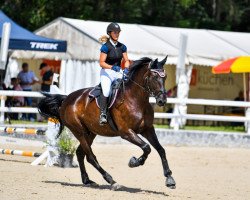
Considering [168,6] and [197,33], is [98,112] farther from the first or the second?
[168,6]

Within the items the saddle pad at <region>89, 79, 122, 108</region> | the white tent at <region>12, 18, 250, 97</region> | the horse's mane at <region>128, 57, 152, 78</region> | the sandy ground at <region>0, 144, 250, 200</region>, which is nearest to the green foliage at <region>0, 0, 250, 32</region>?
the white tent at <region>12, 18, 250, 97</region>

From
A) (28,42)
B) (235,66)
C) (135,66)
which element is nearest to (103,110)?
(135,66)

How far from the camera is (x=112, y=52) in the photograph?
40.4ft

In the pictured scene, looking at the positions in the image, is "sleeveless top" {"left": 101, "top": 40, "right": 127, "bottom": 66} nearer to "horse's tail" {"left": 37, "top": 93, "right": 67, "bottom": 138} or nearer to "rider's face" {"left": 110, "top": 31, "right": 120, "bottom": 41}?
"rider's face" {"left": 110, "top": 31, "right": 120, "bottom": 41}

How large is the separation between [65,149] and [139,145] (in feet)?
12.1

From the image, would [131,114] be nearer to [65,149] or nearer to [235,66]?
[65,149]

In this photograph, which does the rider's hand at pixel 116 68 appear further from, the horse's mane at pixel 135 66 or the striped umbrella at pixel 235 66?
the striped umbrella at pixel 235 66

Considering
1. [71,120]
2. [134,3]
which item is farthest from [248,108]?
[134,3]

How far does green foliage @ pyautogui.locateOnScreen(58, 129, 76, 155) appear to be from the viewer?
49.4ft

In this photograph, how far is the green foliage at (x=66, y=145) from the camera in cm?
1505

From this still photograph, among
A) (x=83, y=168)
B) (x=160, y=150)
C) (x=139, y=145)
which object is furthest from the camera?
(x=83, y=168)

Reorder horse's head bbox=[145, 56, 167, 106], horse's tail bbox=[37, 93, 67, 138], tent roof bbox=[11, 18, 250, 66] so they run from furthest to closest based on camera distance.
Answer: tent roof bbox=[11, 18, 250, 66] < horse's tail bbox=[37, 93, 67, 138] < horse's head bbox=[145, 56, 167, 106]

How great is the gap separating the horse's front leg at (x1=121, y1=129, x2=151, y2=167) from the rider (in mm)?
567

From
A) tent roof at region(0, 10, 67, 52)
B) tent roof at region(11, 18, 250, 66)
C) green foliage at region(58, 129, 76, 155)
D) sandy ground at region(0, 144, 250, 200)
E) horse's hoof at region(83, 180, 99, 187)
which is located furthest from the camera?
tent roof at region(11, 18, 250, 66)
